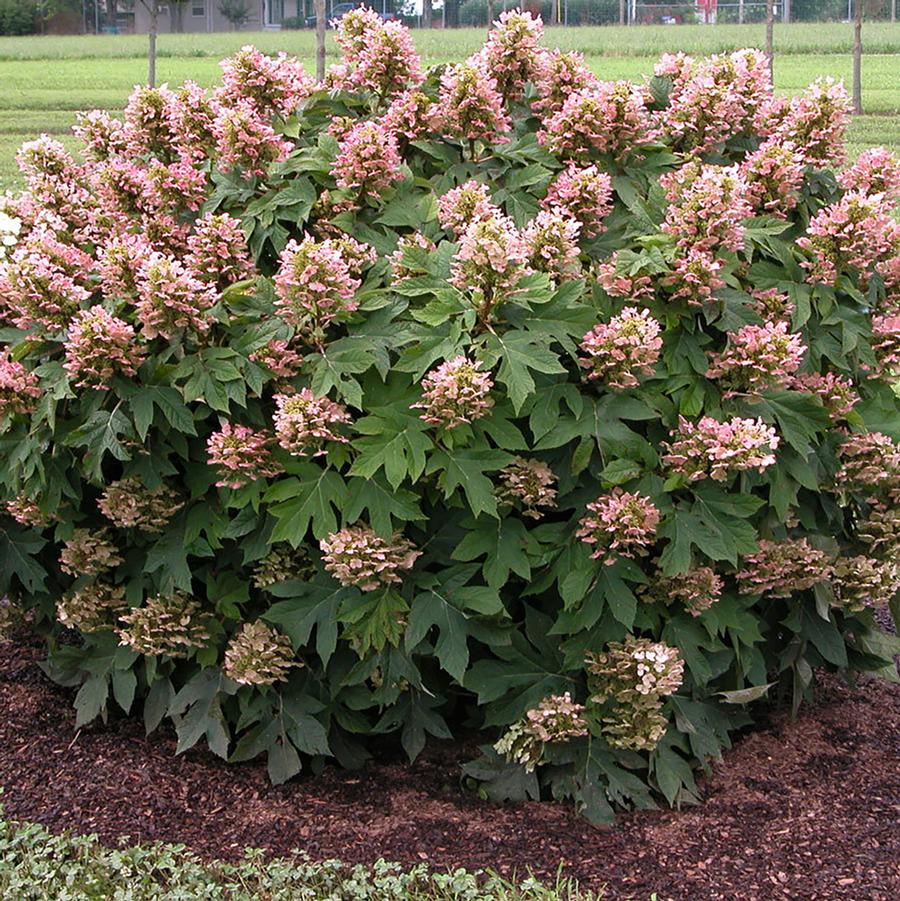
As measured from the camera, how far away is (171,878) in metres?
3.43

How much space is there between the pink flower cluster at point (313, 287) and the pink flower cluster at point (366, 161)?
13.7 inches

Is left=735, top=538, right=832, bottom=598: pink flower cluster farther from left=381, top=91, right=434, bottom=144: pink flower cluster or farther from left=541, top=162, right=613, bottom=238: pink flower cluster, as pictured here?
left=381, top=91, right=434, bottom=144: pink flower cluster

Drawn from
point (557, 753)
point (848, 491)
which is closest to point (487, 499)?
point (557, 753)

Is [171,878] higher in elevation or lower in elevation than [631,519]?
lower

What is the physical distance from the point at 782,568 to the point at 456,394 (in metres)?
1.12

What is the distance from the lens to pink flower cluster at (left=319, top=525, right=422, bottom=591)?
339 cm

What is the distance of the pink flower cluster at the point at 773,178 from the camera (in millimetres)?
3859

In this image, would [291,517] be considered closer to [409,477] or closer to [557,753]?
[409,477]

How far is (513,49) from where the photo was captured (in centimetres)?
421

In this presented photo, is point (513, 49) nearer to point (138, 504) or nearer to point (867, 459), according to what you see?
point (867, 459)

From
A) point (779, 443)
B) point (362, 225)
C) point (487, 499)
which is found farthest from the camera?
point (362, 225)

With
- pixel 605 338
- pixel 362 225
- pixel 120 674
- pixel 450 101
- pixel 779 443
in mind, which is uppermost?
pixel 450 101

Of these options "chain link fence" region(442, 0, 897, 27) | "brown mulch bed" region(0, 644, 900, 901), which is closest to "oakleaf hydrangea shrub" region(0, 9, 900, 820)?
"brown mulch bed" region(0, 644, 900, 901)

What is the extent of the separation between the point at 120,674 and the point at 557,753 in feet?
4.43
